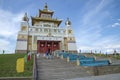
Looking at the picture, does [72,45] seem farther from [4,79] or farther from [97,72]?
[4,79]

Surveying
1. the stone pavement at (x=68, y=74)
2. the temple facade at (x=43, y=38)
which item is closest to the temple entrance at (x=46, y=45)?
the temple facade at (x=43, y=38)

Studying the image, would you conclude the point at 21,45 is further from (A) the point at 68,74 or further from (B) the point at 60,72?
(A) the point at 68,74

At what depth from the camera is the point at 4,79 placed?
324 inches

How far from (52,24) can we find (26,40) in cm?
1275

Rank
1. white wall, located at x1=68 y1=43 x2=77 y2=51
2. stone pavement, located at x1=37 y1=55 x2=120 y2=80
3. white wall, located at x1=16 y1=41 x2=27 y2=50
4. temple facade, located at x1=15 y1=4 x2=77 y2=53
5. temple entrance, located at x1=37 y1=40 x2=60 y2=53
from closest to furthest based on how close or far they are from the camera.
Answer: stone pavement, located at x1=37 y1=55 x2=120 y2=80
white wall, located at x1=16 y1=41 x2=27 y2=50
temple facade, located at x1=15 y1=4 x2=77 y2=53
temple entrance, located at x1=37 y1=40 x2=60 y2=53
white wall, located at x1=68 y1=43 x2=77 y2=51

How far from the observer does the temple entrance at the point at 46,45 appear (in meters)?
33.2

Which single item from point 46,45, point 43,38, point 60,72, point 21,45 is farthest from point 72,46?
point 60,72

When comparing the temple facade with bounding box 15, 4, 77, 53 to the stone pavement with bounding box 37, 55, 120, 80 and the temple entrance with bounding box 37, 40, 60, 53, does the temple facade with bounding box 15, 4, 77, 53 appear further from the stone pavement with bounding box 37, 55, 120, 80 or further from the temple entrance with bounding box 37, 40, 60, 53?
the stone pavement with bounding box 37, 55, 120, 80

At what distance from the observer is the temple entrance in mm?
33156

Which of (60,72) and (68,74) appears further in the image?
(60,72)

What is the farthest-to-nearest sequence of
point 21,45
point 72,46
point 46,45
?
point 72,46
point 46,45
point 21,45

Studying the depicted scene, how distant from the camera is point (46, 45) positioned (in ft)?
111

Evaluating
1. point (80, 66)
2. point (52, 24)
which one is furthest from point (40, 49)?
point (80, 66)

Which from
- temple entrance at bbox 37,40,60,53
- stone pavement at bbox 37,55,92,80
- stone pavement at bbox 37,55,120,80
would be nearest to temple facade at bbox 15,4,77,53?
temple entrance at bbox 37,40,60,53
